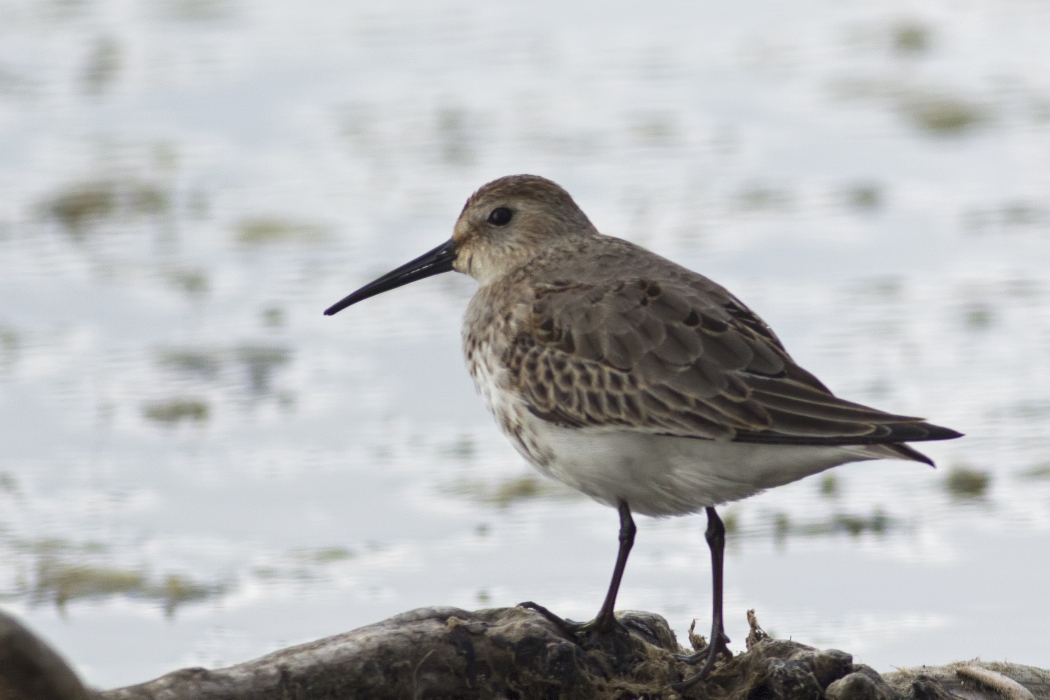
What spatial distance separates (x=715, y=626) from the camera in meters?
5.29

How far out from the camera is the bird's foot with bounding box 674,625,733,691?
5.23 meters

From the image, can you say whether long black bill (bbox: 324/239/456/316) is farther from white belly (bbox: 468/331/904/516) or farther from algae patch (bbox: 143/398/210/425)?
algae patch (bbox: 143/398/210/425)

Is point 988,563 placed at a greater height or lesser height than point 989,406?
lesser

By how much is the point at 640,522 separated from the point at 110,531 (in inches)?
88.6

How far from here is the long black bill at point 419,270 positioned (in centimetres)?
658

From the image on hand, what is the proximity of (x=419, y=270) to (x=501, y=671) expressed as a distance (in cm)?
196

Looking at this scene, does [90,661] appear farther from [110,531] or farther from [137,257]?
[137,257]

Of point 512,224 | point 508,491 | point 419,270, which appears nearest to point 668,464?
point 512,224

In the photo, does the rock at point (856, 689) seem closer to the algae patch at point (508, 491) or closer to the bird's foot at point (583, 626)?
the bird's foot at point (583, 626)

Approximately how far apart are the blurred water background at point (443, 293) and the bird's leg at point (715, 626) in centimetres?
144

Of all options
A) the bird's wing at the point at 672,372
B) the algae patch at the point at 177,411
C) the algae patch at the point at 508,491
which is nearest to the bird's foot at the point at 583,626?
the bird's wing at the point at 672,372

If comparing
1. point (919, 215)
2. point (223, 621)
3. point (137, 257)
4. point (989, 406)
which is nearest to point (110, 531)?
point (223, 621)

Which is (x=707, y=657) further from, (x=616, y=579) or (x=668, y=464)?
(x=668, y=464)

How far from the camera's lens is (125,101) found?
13.9 meters
